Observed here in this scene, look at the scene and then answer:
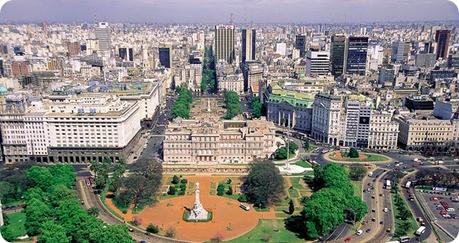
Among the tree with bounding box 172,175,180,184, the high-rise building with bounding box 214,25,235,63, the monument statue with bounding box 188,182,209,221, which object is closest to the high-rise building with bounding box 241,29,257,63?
the high-rise building with bounding box 214,25,235,63

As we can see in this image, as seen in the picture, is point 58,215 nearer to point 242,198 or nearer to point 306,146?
point 242,198

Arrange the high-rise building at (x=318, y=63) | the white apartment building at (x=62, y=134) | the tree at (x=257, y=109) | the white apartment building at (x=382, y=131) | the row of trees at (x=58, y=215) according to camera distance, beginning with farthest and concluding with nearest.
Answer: the high-rise building at (x=318, y=63), the tree at (x=257, y=109), the white apartment building at (x=382, y=131), the white apartment building at (x=62, y=134), the row of trees at (x=58, y=215)

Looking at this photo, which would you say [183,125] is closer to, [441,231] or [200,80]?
[441,231]

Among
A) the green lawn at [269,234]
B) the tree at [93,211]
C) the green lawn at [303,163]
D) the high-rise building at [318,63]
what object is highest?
the high-rise building at [318,63]

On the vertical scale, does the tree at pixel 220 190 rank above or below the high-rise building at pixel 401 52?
below

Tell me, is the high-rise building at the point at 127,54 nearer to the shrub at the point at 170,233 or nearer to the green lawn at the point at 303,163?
the green lawn at the point at 303,163

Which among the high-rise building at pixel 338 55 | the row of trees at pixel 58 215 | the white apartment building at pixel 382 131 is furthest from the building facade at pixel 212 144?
the high-rise building at pixel 338 55

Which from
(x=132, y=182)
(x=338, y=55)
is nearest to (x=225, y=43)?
(x=338, y=55)
